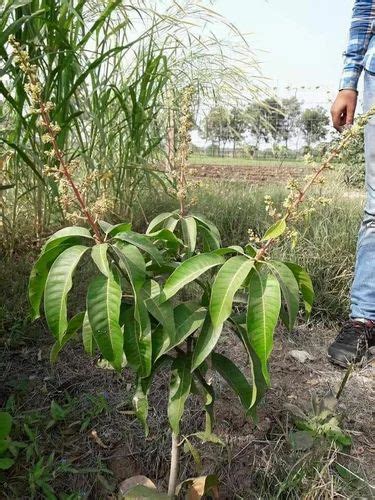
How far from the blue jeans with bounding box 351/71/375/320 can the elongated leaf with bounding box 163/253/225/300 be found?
4.22ft

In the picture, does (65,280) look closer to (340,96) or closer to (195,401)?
(195,401)

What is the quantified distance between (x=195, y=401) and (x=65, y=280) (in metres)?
0.77

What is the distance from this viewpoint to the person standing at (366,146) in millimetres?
1870

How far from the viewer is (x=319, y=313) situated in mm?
2180

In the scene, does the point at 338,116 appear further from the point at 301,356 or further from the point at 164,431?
the point at 164,431

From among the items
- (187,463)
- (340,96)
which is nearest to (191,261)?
(187,463)

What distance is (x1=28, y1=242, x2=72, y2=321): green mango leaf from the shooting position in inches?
32.9

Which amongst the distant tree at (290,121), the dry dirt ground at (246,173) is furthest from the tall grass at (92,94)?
the distant tree at (290,121)

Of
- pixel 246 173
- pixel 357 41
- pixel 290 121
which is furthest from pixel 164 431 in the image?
pixel 290 121

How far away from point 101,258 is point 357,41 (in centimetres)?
166

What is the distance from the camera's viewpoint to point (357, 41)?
195 cm

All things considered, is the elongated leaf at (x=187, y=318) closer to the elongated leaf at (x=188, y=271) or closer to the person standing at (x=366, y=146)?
the elongated leaf at (x=188, y=271)

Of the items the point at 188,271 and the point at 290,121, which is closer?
the point at 188,271

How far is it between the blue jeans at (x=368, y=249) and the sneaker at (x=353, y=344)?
5cm
